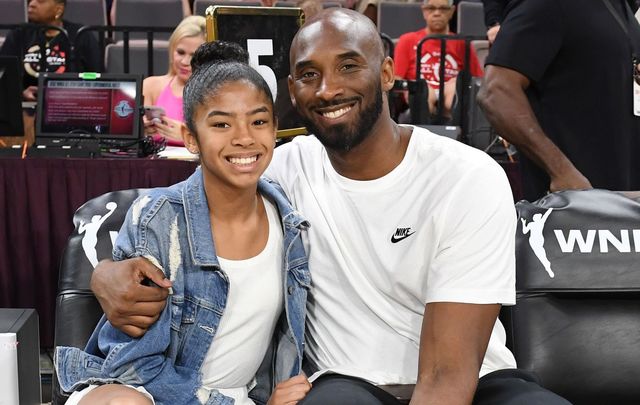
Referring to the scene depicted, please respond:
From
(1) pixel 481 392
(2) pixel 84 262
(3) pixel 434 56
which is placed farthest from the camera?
(3) pixel 434 56

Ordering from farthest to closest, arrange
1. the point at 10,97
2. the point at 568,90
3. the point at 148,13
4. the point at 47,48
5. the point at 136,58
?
the point at 148,13, the point at 136,58, the point at 47,48, the point at 10,97, the point at 568,90

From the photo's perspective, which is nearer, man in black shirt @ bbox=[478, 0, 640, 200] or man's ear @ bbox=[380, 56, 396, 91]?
man's ear @ bbox=[380, 56, 396, 91]

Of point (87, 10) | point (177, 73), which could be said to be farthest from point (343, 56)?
point (87, 10)

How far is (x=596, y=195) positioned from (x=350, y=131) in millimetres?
858

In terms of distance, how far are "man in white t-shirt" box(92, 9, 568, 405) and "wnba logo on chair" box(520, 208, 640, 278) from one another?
1.13ft

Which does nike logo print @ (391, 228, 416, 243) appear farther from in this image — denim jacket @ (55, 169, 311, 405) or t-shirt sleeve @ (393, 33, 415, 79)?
t-shirt sleeve @ (393, 33, 415, 79)

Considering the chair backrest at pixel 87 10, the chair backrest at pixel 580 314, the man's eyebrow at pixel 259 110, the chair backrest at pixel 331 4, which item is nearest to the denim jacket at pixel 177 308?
the man's eyebrow at pixel 259 110

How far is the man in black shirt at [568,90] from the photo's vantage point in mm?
3359

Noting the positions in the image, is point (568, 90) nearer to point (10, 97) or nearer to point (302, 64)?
point (302, 64)

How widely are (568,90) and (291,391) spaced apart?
154 cm

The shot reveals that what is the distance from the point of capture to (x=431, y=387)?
7.64 feet

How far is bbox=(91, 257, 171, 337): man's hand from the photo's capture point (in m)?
2.37

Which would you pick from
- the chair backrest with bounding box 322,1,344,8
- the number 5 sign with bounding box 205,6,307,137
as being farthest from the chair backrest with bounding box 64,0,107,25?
the number 5 sign with bounding box 205,6,307,137

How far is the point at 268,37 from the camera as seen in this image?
12.3ft
